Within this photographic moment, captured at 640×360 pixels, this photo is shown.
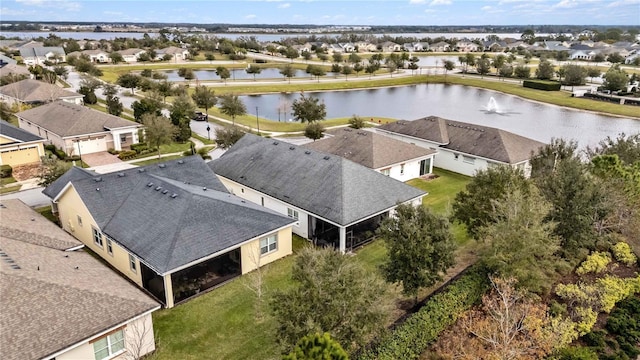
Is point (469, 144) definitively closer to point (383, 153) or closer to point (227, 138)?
point (383, 153)

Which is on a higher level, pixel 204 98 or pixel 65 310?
pixel 204 98

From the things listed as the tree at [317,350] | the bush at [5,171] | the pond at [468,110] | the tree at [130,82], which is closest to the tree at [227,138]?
the bush at [5,171]

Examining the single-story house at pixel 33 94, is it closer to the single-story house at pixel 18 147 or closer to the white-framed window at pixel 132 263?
the single-story house at pixel 18 147

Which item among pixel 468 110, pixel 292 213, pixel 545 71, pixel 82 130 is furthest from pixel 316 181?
pixel 545 71

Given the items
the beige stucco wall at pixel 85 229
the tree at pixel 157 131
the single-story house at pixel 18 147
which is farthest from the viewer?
the tree at pixel 157 131

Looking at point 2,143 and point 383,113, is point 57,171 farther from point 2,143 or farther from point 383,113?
point 383,113
